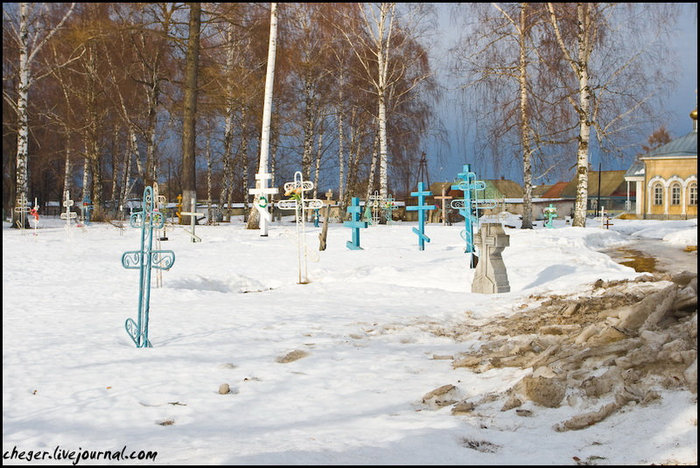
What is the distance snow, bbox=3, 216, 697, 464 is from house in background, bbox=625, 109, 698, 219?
980 inches

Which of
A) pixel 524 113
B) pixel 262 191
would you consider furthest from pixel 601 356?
pixel 524 113

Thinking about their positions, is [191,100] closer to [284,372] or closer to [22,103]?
[22,103]

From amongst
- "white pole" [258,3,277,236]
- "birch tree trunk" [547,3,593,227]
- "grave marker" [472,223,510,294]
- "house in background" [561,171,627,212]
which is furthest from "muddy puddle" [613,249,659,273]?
"house in background" [561,171,627,212]

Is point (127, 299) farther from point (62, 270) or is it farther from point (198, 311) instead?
point (62, 270)

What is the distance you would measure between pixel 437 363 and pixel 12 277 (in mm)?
7564

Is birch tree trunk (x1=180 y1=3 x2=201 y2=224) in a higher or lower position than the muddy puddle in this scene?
higher

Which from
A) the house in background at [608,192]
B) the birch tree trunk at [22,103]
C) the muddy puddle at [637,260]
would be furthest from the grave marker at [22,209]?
the house in background at [608,192]

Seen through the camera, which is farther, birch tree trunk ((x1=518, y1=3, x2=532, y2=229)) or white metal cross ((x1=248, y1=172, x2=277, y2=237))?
birch tree trunk ((x1=518, y1=3, x2=532, y2=229))

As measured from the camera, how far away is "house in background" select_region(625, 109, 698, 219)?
32.3 metres

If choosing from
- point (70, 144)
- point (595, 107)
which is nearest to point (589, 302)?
point (595, 107)

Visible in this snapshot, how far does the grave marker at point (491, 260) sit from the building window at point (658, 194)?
2814 cm

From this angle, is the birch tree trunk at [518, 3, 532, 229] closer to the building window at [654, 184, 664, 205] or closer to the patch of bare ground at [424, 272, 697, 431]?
the patch of bare ground at [424, 272, 697, 431]

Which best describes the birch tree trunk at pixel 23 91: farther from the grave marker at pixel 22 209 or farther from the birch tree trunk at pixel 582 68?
the birch tree trunk at pixel 582 68

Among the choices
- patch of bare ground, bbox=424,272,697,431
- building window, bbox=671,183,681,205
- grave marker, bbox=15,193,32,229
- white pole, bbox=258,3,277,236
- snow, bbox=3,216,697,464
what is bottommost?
snow, bbox=3,216,697,464
